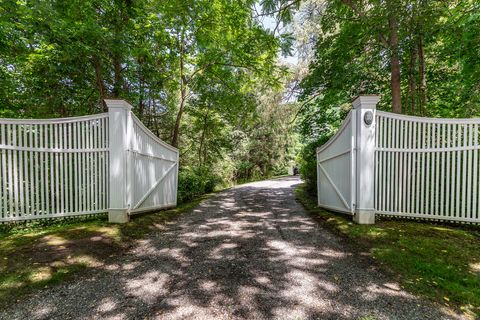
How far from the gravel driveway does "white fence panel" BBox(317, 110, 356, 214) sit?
1.11m

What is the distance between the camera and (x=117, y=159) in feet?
13.3

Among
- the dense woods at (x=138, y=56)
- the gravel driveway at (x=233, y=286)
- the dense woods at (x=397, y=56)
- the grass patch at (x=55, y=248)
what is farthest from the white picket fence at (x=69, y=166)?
the dense woods at (x=397, y=56)

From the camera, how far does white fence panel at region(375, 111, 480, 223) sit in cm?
383

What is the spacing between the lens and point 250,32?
7512mm

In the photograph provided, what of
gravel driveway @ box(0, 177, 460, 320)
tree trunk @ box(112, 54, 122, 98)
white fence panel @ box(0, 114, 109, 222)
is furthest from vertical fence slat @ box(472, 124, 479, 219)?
tree trunk @ box(112, 54, 122, 98)

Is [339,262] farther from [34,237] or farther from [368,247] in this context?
[34,237]

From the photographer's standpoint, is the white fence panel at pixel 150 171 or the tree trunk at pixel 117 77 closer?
the white fence panel at pixel 150 171

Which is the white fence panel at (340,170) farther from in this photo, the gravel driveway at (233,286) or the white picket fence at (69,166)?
the white picket fence at (69,166)

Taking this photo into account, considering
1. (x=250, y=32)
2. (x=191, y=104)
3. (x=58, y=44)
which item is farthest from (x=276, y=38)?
(x=58, y=44)

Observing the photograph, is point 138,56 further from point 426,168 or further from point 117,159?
point 426,168

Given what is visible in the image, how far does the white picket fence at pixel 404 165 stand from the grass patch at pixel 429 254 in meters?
0.32

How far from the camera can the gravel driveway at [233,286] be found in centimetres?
195

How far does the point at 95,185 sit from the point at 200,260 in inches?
101

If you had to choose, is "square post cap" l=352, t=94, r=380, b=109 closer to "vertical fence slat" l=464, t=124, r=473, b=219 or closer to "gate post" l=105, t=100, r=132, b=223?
"vertical fence slat" l=464, t=124, r=473, b=219
